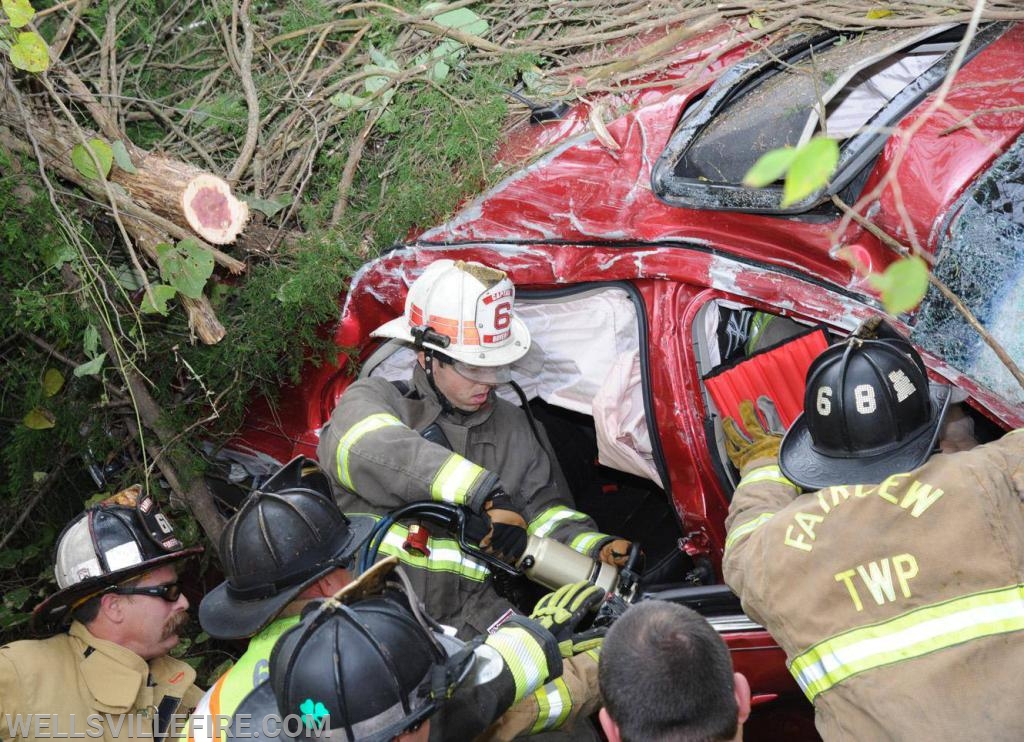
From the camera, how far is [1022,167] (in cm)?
248

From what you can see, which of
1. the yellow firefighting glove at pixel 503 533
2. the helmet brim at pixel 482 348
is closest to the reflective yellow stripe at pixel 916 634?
the yellow firefighting glove at pixel 503 533

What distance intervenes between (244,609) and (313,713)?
708 mm

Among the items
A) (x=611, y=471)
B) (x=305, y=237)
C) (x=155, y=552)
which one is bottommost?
(x=611, y=471)

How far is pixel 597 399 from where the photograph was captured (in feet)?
11.1

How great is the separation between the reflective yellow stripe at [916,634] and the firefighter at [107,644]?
1.97m

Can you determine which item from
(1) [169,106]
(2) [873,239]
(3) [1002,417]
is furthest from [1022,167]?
(1) [169,106]

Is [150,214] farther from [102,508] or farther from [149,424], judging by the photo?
[102,508]

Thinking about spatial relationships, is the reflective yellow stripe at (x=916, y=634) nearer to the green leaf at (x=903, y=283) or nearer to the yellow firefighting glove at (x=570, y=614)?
the yellow firefighting glove at (x=570, y=614)

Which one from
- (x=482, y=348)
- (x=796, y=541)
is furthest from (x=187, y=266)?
(x=796, y=541)

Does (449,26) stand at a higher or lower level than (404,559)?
higher

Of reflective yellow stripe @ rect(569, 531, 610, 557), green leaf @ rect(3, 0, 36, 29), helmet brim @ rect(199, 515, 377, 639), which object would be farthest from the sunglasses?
green leaf @ rect(3, 0, 36, 29)

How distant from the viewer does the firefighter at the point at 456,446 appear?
129 inches

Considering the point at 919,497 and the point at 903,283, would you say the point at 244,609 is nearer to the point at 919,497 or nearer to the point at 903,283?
the point at 919,497

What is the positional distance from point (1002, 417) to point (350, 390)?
2.15 metres
